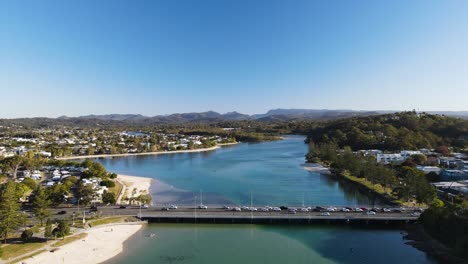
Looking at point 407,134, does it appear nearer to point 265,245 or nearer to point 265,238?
point 265,238

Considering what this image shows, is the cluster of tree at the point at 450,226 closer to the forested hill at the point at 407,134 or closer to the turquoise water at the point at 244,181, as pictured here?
the turquoise water at the point at 244,181

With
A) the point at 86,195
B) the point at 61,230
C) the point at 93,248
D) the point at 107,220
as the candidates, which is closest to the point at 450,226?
the point at 93,248

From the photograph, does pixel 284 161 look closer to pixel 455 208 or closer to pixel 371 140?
pixel 371 140

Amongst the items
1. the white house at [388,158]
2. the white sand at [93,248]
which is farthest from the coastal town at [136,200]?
the white house at [388,158]

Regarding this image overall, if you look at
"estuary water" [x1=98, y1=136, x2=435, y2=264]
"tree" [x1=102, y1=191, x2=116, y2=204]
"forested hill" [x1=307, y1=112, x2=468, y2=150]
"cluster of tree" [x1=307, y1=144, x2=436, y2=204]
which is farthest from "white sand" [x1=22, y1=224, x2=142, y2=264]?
"forested hill" [x1=307, y1=112, x2=468, y2=150]

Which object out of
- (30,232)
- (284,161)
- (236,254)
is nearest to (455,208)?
(236,254)

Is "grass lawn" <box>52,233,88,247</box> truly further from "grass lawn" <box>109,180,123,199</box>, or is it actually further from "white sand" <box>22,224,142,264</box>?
"grass lawn" <box>109,180,123,199</box>
